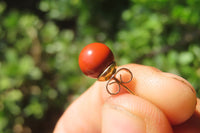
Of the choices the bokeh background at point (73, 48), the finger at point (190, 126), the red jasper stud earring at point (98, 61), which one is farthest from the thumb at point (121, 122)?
Result: the bokeh background at point (73, 48)

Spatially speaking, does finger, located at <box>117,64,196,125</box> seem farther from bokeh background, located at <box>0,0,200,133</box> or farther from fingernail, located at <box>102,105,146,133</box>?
bokeh background, located at <box>0,0,200,133</box>

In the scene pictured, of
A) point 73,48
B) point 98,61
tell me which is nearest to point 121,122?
point 98,61

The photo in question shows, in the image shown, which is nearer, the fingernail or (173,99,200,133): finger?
the fingernail

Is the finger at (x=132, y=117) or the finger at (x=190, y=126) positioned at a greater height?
the finger at (x=132, y=117)

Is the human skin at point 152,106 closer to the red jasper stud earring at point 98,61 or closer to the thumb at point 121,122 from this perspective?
the thumb at point 121,122

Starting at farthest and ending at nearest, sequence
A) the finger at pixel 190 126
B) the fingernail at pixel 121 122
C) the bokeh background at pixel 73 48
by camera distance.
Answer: the bokeh background at pixel 73 48
the finger at pixel 190 126
the fingernail at pixel 121 122

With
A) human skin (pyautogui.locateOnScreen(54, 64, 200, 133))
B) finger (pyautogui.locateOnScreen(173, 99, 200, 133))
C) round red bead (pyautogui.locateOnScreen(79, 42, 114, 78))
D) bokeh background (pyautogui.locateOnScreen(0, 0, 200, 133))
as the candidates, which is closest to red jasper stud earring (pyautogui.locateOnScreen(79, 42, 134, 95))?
round red bead (pyautogui.locateOnScreen(79, 42, 114, 78))
